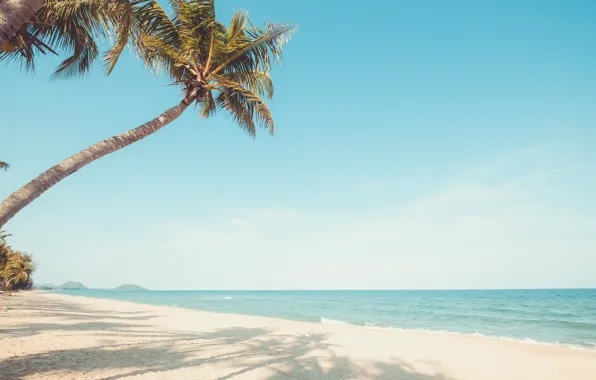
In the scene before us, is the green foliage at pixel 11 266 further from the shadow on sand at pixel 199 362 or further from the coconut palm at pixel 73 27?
the coconut palm at pixel 73 27

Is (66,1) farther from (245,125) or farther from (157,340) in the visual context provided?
(157,340)

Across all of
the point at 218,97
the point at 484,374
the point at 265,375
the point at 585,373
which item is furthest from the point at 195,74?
the point at 585,373

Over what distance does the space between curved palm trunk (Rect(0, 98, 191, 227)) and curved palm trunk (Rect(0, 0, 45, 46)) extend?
149 cm

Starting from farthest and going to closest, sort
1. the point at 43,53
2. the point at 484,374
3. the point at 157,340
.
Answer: the point at 157,340 < the point at 484,374 < the point at 43,53

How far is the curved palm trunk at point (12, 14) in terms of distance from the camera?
272 cm

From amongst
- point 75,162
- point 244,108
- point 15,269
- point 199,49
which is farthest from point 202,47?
point 15,269

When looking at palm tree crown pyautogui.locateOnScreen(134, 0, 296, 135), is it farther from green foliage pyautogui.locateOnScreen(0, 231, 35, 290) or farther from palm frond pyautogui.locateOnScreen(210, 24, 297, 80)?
green foliage pyautogui.locateOnScreen(0, 231, 35, 290)

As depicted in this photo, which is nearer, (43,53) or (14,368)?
(43,53)

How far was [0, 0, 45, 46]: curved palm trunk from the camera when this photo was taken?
2.72 metres

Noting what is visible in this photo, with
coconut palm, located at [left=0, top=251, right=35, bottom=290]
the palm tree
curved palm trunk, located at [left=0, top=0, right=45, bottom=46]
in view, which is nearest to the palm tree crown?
the palm tree

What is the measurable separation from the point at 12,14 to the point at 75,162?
176 centimetres

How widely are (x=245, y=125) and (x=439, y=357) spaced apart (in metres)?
8.57

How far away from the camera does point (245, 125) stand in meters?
8.16

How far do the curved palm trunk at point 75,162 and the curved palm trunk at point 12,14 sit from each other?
4.89 ft
